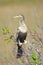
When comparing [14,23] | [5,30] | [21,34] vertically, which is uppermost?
[21,34]

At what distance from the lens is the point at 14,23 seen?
27.9 feet

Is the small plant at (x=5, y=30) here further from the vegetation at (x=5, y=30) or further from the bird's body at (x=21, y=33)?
the bird's body at (x=21, y=33)

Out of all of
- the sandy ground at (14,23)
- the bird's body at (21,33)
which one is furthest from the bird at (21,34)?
the sandy ground at (14,23)

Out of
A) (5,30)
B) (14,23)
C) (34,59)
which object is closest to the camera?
(34,59)

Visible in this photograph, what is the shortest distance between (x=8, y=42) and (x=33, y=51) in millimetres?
782

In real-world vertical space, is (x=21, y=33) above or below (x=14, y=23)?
above

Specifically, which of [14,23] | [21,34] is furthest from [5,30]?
[21,34]

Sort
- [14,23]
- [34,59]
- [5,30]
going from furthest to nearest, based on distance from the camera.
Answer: [14,23] < [5,30] < [34,59]

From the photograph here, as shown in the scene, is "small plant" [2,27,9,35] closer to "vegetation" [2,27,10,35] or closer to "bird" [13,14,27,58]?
"vegetation" [2,27,10,35]

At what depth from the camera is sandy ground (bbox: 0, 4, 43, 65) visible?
6.70 m

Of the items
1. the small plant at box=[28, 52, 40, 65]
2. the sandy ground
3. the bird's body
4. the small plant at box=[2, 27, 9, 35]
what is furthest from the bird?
the small plant at box=[2, 27, 9, 35]

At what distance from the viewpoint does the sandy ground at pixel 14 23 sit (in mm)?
6703

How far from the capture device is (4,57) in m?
6.74

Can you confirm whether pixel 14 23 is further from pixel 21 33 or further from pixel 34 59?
pixel 34 59
